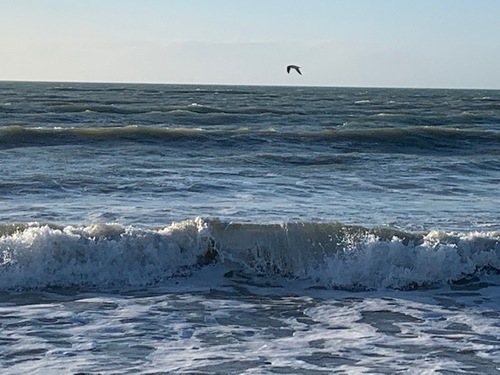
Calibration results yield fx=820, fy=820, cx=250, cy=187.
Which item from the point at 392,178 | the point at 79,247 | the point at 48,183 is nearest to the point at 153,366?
the point at 79,247

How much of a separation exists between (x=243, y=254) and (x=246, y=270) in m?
0.34

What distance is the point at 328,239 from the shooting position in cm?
1037

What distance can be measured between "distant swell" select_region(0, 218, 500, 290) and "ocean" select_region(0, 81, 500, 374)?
2 cm

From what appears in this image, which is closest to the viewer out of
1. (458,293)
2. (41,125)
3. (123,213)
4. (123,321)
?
(123,321)

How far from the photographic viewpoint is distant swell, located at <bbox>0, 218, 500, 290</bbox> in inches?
370

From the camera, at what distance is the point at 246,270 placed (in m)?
9.95

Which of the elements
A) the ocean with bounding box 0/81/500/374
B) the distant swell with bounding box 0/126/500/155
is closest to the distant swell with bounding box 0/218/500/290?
the ocean with bounding box 0/81/500/374

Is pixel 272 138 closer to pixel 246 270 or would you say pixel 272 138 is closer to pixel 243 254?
pixel 243 254

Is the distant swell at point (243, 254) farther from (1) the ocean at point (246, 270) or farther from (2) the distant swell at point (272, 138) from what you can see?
(2) the distant swell at point (272, 138)

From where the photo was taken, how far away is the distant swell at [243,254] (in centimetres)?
939

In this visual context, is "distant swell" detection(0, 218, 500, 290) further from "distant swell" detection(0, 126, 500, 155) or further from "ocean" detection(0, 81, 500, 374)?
"distant swell" detection(0, 126, 500, 155)

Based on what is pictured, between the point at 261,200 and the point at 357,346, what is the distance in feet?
21.5

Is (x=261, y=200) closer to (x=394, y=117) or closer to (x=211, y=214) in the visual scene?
(x=211, y=214)

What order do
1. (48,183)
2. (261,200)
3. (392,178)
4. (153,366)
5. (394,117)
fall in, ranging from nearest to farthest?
(153,366), (261,200), (48,183), (392,178), (394,117)
